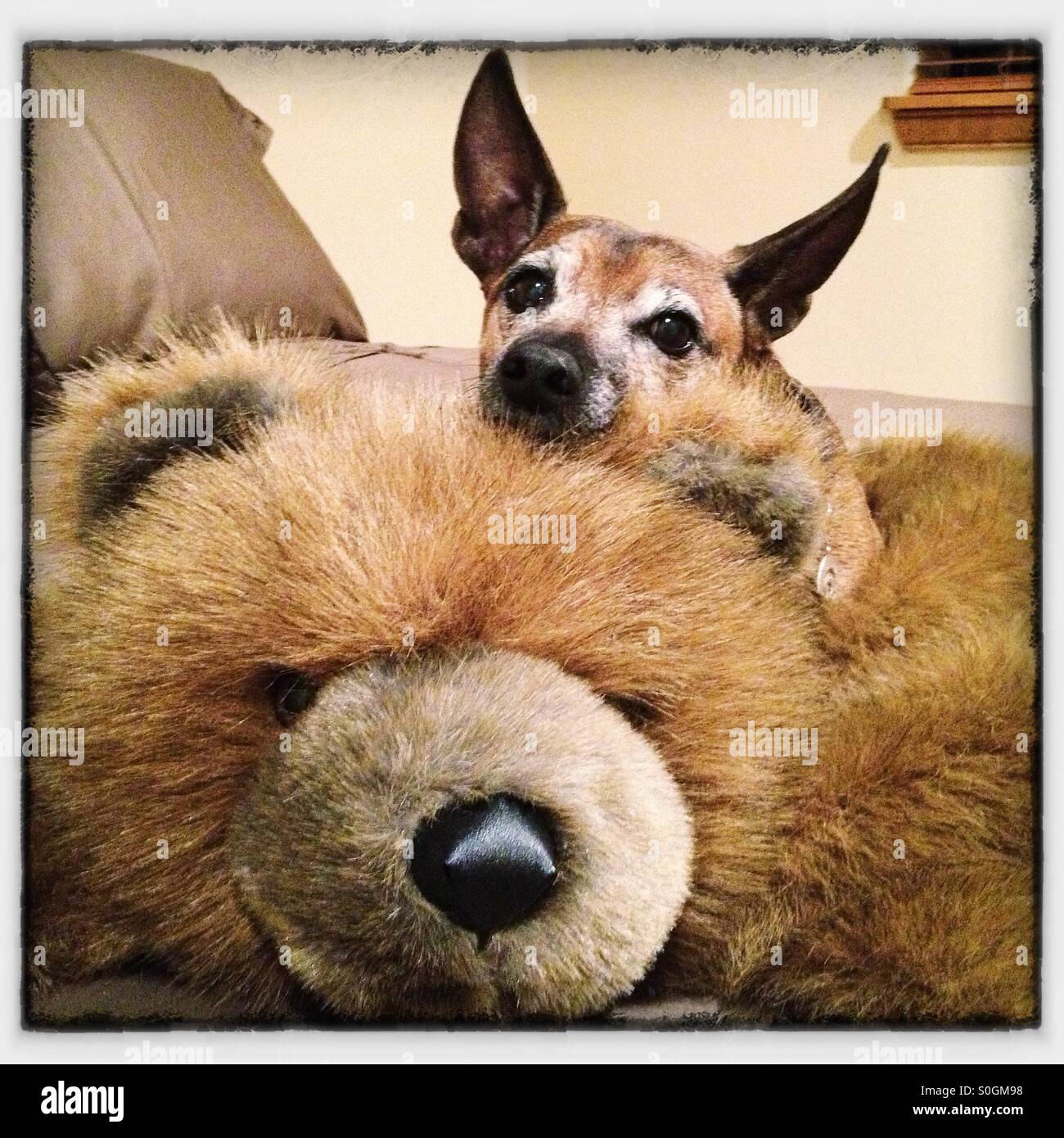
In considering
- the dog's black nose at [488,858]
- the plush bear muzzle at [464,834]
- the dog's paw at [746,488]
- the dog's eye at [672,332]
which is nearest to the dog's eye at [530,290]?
the dog's eye at [672,332]

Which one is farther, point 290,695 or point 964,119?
point 964,119

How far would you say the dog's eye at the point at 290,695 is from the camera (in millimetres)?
979

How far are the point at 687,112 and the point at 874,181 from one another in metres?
0.21

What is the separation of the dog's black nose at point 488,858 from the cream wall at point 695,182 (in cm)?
48

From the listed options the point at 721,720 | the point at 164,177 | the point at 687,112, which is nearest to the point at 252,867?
the point at 721,720

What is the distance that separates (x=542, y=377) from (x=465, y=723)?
1.09 feet

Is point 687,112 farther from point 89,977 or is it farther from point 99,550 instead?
point 89,977

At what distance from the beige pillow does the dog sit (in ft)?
0.57

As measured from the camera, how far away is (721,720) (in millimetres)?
999

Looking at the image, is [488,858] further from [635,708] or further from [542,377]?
[542,377]

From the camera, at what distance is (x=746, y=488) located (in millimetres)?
966

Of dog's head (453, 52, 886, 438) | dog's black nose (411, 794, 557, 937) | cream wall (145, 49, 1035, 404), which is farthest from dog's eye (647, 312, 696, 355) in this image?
dog's black nose (411, 794, 557, 937)

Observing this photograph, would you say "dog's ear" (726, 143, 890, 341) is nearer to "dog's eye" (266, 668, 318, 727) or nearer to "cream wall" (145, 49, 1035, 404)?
"cream wall" (145, 49, 1035, 404)

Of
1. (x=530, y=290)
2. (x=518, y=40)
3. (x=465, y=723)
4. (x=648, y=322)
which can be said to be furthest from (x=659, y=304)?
(x=465, y=723)
